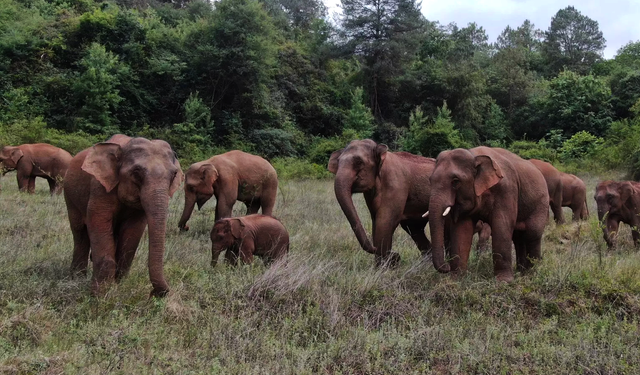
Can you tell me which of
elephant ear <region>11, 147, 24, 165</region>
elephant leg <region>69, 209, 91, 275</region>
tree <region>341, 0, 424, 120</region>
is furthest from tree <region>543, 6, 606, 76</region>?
elephant leg <region>69, 209, 91, 275</region>

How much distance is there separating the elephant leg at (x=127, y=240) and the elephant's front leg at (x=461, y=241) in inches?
153

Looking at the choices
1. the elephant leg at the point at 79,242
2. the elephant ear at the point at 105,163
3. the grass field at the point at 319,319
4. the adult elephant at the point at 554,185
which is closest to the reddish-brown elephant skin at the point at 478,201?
the grass field at the point at 319,319

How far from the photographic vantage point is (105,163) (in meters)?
5.95

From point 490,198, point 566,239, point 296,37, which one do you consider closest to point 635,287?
point 490,198

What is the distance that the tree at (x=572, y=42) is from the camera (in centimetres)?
6291

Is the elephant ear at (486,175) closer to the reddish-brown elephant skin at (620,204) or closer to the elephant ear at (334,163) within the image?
the elephant ear at (334,163)

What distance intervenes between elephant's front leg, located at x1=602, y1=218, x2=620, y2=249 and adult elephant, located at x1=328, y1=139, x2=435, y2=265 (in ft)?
12.3

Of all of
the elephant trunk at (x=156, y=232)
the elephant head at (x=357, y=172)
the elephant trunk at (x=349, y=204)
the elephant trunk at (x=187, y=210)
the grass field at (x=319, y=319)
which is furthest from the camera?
the elephant trunk at (x=187, y=210)

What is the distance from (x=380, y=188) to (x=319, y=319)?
3104mm

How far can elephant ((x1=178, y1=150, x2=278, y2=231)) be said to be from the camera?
11.2m

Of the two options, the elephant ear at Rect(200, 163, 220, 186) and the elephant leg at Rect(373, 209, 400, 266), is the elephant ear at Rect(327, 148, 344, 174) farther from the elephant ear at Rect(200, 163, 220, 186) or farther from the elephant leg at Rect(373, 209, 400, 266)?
the elephant ear at Rect(200, 163, 220, 186)

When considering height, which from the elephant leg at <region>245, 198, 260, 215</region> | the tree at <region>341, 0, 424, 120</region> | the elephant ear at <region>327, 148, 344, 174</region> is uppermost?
the tree at <region>341, 0, 424, 120</region>

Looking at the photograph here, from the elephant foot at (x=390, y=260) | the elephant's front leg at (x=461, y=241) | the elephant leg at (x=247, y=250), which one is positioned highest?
the elephant's front leg at (x=461, y=241)

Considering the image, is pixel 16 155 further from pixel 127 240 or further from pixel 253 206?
pixel 127 240
